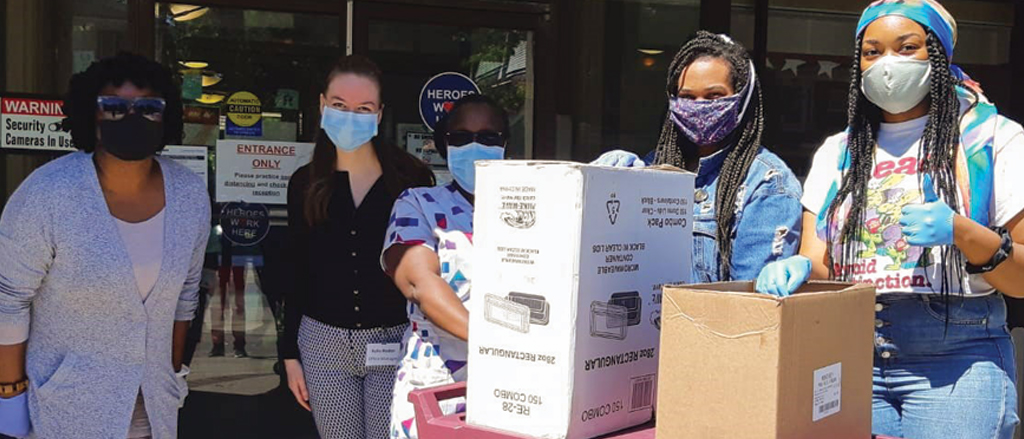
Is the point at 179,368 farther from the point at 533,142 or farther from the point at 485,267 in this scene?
the point at 533,142

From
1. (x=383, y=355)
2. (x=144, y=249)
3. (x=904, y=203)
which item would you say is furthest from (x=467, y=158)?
(x=904, y=203)

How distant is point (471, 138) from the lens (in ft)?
8.83

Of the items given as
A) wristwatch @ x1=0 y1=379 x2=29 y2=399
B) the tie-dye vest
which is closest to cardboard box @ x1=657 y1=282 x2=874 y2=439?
the tie-dye vest

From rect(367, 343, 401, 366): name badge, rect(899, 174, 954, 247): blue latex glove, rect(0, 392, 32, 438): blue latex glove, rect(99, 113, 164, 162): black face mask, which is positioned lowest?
rect(0, 392, 32, 438): blue latex glove

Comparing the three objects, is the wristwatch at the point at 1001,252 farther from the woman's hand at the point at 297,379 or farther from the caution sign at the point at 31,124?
the caution sign at the point at 31,124

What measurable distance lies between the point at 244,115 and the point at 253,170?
0.29 metres

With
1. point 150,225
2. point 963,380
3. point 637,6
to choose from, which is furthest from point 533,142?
point 963,380

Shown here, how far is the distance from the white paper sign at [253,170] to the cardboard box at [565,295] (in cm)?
346

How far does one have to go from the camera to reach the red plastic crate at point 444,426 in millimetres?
1676

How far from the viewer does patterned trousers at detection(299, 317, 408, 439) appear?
290 centimetres

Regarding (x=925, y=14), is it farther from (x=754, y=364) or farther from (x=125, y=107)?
(x=125, y=107)

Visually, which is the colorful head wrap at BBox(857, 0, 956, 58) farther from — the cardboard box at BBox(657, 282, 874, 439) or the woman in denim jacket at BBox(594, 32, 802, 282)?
the cardboard box at BBox(657, 282, 874, 439)

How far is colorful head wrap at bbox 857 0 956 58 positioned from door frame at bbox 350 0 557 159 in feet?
10.9

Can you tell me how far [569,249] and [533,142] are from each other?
4.01 m
